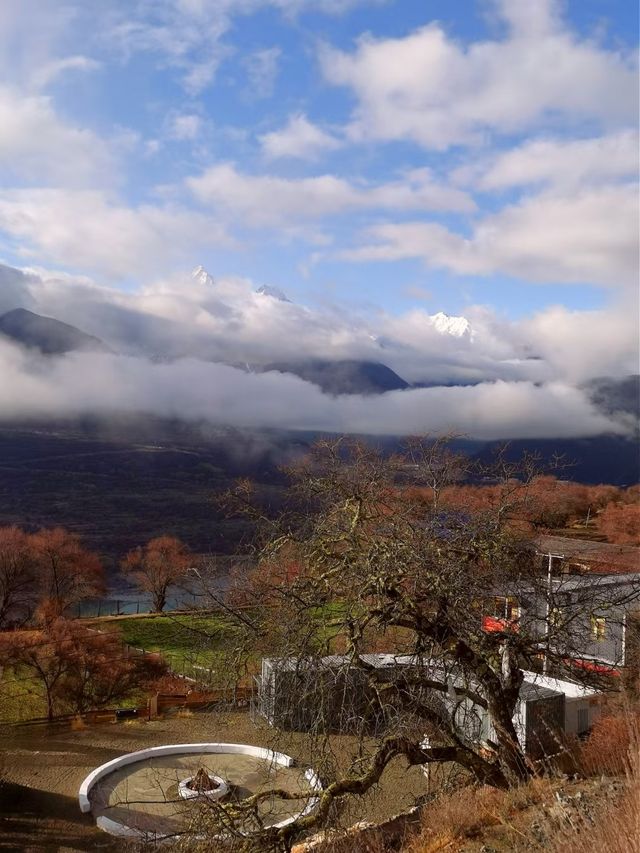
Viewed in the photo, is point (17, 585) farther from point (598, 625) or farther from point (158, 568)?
point (598, 625)

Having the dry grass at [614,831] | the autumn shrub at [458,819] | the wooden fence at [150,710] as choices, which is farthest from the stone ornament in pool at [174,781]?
the dry grass at [614,831]

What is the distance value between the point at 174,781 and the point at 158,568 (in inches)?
1245

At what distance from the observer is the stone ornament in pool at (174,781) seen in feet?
44.5

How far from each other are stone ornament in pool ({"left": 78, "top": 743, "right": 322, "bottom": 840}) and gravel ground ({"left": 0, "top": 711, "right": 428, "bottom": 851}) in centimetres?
41

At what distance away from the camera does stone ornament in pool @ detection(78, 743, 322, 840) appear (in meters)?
13.6

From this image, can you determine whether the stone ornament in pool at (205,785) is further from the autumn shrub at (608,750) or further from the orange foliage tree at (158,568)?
the orange foliage tree at (158,568)

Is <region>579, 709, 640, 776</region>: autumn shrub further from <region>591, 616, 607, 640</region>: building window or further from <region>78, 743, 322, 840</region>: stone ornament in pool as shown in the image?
<region>78, 743, 322, 840</region>: stone ornament in pool

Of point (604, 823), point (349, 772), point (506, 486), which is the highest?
point (506, 486)

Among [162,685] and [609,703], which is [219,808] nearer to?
[609,703]

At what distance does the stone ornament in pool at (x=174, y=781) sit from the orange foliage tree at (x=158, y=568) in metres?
20.0

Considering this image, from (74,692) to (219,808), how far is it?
61.5 feet

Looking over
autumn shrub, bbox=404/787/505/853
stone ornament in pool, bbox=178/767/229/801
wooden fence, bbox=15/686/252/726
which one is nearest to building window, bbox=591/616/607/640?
autumn shrub, bbox=404/787/505/853

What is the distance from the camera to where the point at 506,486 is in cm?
Result: 1048

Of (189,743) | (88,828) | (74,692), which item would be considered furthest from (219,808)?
(74,692)
